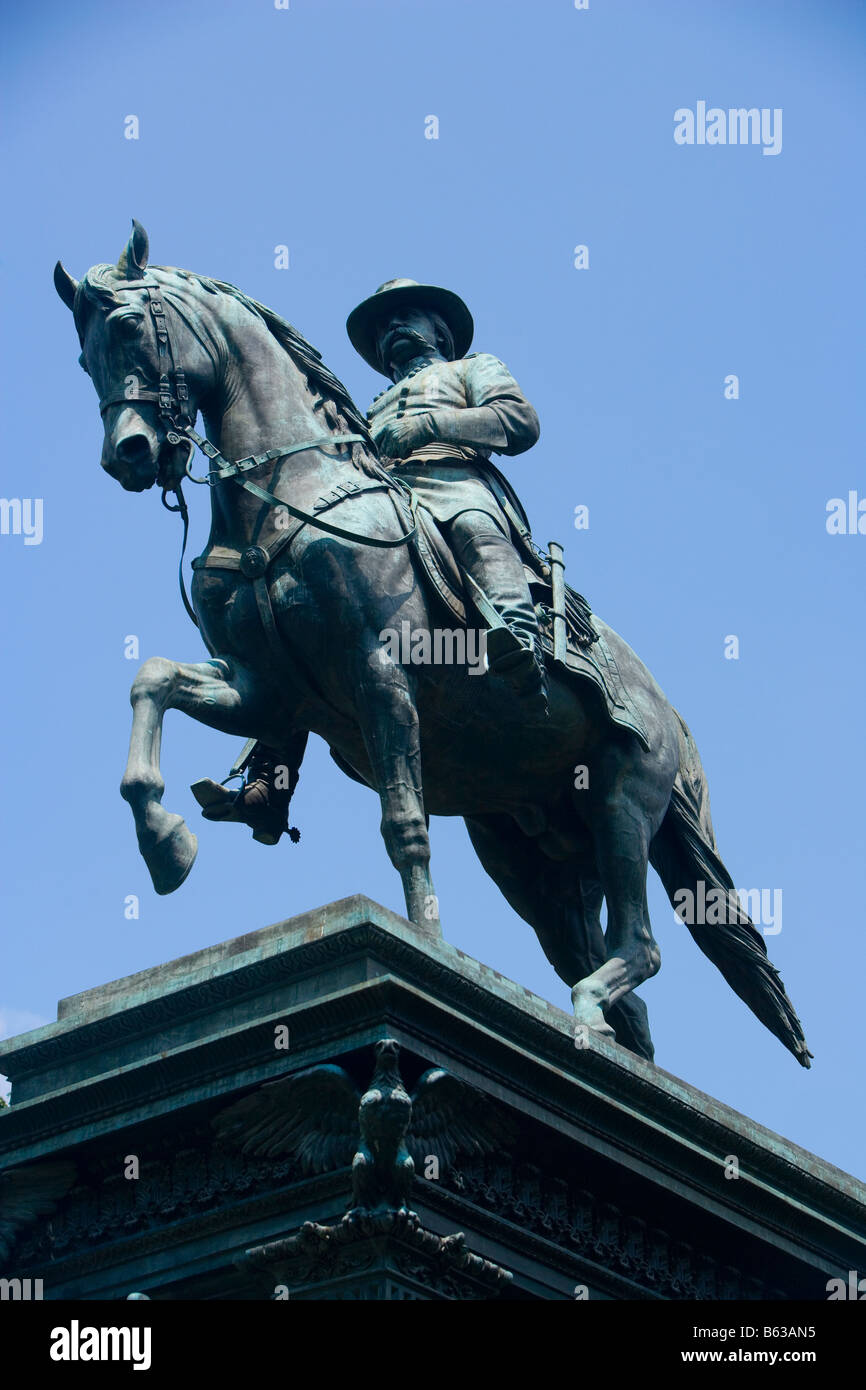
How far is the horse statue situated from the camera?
13484 millimetres

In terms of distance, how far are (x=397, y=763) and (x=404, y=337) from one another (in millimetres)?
4352

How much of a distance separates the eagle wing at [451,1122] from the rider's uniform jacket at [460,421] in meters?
4.54

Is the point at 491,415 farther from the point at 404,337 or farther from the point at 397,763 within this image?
the point at 397,763

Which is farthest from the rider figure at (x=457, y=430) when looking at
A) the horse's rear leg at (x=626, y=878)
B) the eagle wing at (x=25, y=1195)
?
the eagle wing at (x=25, y=1195)

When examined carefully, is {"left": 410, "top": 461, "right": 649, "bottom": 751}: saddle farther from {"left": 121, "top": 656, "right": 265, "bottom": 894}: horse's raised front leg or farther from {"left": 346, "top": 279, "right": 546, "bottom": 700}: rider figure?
{"left": 121, "top": 656, "right": 265, "bottom": 894}: horse's raised front leg

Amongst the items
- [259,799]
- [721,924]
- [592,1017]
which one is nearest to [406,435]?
[259,799]

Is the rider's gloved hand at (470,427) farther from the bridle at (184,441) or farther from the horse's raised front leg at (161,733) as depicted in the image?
the horse's raised front leg at (161,733)

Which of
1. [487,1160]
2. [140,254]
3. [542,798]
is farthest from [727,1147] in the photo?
[140,254]

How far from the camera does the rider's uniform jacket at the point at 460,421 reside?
1511cm

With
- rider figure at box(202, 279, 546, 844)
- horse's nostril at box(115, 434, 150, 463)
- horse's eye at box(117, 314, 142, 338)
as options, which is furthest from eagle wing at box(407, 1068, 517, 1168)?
horse's eye at box(117, 314, 142, 338)

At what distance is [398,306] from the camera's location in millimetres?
16688

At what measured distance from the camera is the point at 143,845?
12.5m
